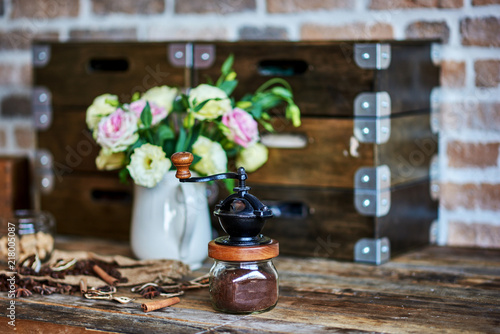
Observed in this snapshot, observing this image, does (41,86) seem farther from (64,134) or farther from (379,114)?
(379,114)

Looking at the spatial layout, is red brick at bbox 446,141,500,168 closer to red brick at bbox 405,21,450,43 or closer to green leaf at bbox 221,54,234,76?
red brick at bbox 405,21,450,43

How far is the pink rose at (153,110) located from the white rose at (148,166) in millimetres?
67

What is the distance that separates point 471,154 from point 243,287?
31.6 inches

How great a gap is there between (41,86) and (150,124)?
0.52 m

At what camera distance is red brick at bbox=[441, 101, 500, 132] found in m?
1.63

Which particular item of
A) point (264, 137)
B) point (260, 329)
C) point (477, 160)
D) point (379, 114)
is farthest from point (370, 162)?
point (260, 329)

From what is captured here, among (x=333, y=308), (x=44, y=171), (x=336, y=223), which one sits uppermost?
(x=44, y=171)

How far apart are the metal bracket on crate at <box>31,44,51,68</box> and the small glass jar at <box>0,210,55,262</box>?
48 cm

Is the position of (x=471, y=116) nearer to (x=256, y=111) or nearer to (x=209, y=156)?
(x=256, y=111)

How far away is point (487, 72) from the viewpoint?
1.64m

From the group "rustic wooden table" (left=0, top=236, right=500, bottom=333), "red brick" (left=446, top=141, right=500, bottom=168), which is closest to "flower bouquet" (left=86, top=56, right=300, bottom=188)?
"rustic wooden table" (left=0, top=236, right=500, bottom=333)

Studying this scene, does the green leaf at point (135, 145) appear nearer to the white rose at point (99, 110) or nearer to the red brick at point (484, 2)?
the white rose at point (99, 110)

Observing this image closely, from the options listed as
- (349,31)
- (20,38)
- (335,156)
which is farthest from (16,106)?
(335,156)

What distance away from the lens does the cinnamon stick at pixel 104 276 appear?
129 cm
